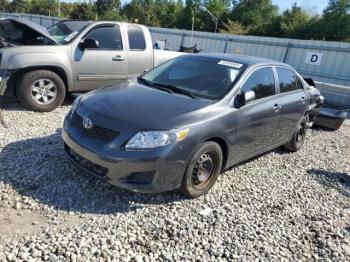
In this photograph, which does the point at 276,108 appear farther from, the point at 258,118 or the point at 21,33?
the point at 21,33

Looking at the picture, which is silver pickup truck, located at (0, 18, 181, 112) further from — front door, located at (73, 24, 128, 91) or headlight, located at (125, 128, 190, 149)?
headlight, located at (125, 128, 190, 149)

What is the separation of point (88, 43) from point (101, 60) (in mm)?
450

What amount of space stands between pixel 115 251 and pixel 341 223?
110 inches

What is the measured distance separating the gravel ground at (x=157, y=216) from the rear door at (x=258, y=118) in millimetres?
461

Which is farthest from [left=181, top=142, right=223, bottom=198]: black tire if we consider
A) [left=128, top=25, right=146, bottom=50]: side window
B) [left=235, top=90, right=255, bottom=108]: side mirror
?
[left=128, top=25, right=146, bottom=50]: side window

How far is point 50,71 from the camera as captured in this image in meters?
6.43

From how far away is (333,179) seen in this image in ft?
18.0

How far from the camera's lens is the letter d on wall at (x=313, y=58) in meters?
14.1

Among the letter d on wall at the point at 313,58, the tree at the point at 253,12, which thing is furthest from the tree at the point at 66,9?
the letter d on wall at the point at 313,58

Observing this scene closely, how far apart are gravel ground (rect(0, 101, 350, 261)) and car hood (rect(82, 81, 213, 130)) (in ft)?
2.89

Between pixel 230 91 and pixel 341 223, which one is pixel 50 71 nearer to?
pixel 230 91

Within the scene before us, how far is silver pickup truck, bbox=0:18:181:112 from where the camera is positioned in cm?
614

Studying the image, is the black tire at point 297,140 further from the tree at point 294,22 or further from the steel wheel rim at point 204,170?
the tree at point 294,22

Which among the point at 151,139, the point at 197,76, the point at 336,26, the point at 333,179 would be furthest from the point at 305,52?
the point at 336,26
